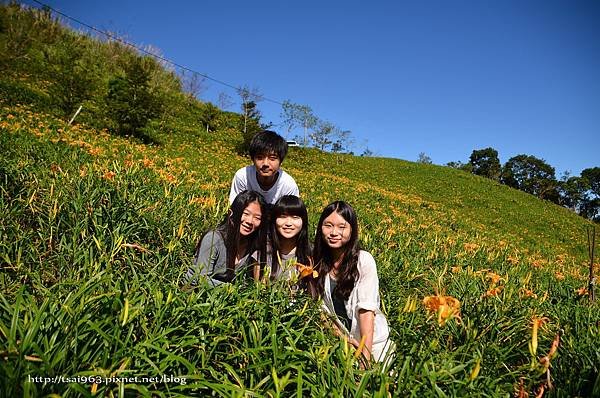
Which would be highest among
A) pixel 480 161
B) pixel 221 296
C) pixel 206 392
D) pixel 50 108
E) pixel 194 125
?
pixel 480 161

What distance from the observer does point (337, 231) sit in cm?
218

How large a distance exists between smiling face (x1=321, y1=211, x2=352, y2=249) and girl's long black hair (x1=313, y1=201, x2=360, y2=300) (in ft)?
0.06

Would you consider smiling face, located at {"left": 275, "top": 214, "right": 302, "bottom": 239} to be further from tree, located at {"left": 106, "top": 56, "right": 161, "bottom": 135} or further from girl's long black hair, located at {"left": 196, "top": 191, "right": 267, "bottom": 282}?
tree, located at {"left": 106, "top": 56, "right": 161, "bottom": 135}

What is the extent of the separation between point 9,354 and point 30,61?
17120 mm

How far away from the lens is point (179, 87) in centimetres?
A: 2253

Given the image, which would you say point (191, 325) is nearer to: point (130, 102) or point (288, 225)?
point (288, 225)

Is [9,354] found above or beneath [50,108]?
beneath

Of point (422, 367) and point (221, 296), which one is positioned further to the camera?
point (221, 296)

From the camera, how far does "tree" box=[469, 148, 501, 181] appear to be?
58763mm

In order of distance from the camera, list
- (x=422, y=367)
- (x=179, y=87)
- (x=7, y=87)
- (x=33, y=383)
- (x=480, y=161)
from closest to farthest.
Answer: (x=33, y=383) < (x=422, y=367) < (x=7, y=87) < (x=179, y=87) < (x=480, y=161)

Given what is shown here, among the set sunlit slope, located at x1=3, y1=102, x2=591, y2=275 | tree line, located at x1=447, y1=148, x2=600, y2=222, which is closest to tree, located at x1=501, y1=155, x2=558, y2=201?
tree line, located at x1=447, y1=148, x2=600, y2=222

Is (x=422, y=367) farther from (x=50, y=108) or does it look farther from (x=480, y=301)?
(x=50, y=108)

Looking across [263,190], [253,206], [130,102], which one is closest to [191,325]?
[253,206]

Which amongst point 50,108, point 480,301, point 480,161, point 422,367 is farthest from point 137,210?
point 480,161
